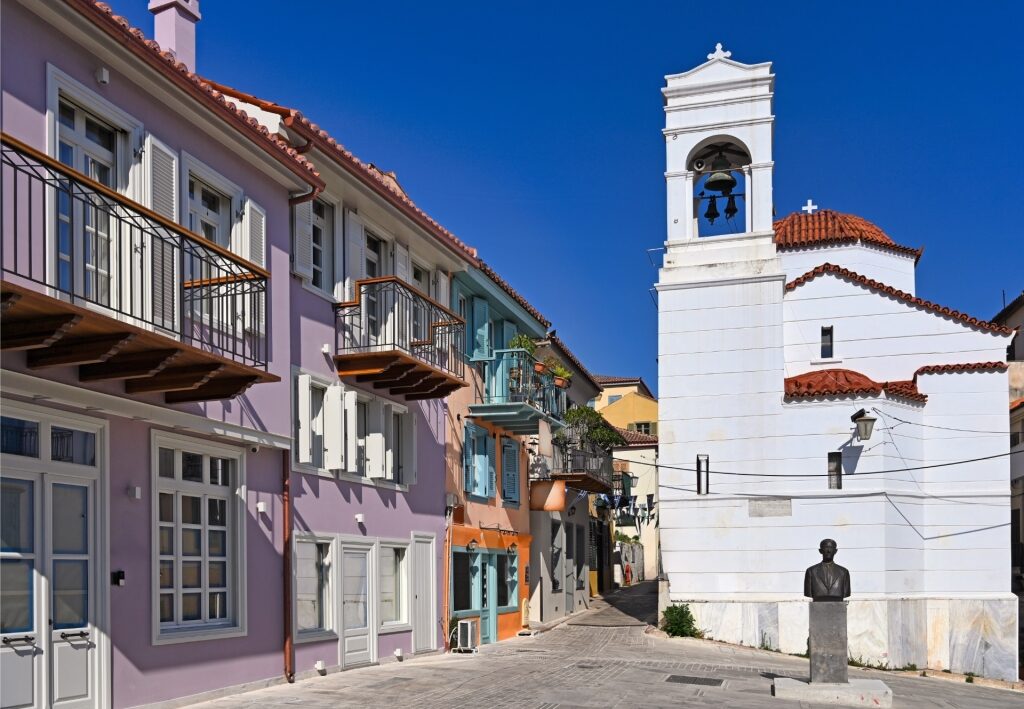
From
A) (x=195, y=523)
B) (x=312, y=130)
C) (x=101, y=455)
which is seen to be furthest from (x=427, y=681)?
(x=312, y=130)

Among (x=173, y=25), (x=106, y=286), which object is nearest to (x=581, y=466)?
(x=173, y=25)

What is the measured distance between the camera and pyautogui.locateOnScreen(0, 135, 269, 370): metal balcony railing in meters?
9.77

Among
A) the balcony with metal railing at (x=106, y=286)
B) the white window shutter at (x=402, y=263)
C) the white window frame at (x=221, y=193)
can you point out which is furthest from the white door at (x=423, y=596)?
the balcony with metal railing at (x=106, y=286)

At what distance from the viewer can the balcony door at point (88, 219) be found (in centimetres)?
1058

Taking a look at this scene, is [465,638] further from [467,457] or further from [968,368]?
[968,368]

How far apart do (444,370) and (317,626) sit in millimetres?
5376

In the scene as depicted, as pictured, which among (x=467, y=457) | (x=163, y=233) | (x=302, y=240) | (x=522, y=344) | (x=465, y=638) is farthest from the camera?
(x=522, y=344)

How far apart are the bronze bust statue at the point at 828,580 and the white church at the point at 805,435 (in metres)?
9.02

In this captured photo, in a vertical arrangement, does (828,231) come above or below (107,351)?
above

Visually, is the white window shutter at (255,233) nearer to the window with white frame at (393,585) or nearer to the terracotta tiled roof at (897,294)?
the window with white frame at (393,585)

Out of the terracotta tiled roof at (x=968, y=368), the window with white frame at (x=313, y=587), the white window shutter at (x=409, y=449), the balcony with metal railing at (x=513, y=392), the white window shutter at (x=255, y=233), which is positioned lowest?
the window with white frame at (x=313, y=587)

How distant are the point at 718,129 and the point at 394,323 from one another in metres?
13.1

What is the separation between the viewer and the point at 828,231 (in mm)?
32625

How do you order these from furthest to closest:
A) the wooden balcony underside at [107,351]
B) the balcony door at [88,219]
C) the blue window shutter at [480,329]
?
the blue window shutter at [480,329] → the balcony door at [88,219] → the wooden balcony underside at [107,351]
